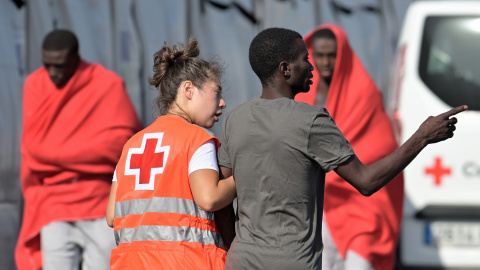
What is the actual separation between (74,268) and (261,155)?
2.79 meters

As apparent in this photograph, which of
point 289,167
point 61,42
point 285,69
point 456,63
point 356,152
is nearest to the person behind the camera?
point 289,167

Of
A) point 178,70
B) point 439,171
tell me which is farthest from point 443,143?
point 178,70

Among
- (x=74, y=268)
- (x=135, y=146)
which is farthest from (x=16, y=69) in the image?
(x=135, y=146)

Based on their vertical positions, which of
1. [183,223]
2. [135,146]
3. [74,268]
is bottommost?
[74,268]

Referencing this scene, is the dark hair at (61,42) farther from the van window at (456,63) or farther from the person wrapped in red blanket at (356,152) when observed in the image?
the van window at (456,63)

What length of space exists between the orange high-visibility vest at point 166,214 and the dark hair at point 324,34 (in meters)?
2.64

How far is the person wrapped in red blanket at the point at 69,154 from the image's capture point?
5723mm

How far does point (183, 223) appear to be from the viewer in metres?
3.26

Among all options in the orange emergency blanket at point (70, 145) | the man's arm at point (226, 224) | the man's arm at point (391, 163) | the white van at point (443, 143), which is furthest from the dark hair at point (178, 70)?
the white van at point (443, 143)

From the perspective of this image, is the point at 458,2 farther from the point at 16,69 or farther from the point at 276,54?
the point at 276,54

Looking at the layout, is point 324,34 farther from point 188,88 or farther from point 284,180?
point 284,180

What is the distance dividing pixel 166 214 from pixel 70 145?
2597 millimetres

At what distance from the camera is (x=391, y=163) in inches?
124

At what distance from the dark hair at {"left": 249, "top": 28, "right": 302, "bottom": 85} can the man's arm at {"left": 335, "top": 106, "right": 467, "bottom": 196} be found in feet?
1.27
